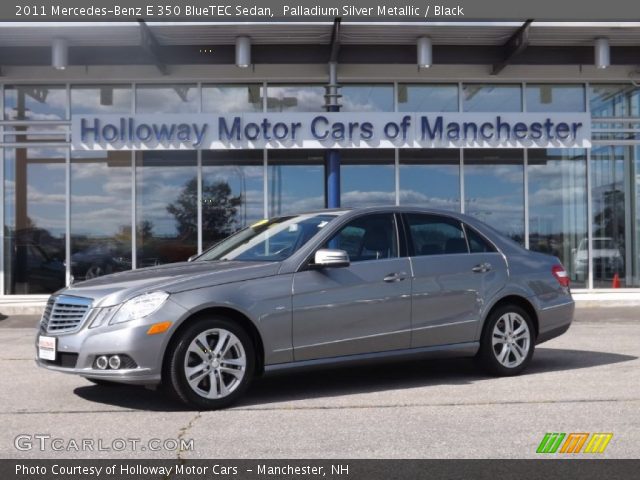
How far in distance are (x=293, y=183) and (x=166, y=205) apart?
258cm

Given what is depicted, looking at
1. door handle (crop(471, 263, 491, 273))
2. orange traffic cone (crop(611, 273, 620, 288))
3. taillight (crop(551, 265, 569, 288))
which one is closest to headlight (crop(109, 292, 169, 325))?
door handle (crop(471, 263, 491, 273))

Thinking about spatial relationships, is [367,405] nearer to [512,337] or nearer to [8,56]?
[512,337]

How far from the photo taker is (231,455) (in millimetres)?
5152

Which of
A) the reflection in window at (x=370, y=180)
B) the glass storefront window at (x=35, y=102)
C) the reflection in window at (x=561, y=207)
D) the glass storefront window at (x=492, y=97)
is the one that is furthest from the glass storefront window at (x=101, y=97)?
the reflection in window at (x=561, y=207)

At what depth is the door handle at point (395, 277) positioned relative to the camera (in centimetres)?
733

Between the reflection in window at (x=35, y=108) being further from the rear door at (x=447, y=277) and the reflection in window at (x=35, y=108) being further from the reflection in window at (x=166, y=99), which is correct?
the rear door at (x=447, y=277)

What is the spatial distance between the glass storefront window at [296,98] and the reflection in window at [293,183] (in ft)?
3.18

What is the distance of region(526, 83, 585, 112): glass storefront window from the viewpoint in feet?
57.5

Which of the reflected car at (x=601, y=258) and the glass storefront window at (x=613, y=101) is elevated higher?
the glass storefront window at (x=613, y=101)

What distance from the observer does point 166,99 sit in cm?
1703

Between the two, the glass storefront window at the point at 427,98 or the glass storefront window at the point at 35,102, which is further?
the glass storefront window at the point at 427,98

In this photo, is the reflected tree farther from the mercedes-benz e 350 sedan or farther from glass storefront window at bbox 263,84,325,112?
the mercedes-benz e 350 sedan

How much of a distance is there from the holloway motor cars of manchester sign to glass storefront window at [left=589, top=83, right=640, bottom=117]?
63.0 inches

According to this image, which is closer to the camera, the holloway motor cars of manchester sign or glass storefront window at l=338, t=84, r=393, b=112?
the holloway motor cars of manchester sign
